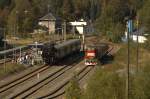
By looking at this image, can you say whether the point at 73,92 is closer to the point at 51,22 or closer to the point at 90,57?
the point at 90,57

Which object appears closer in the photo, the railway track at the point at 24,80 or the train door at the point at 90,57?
the railway track at the point at 24,80

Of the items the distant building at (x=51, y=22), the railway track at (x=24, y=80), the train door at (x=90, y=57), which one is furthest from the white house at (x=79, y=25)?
the railway track at (x=24, y=80)

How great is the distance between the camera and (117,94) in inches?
872

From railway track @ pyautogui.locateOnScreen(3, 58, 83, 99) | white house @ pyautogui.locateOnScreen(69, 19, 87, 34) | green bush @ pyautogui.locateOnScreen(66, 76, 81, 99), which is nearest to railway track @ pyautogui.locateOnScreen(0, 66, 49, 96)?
railway track @ pyautogui.locateOnScreen(3, 58, 83, 99)

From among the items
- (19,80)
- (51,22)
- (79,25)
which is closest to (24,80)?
(19,80)

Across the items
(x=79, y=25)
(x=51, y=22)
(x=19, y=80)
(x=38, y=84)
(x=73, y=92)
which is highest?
(x=51, y=22)

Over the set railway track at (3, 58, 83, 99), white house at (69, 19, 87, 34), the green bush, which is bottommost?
railway track at (3, 58, 83, 99)

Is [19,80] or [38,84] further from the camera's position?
[19,80]

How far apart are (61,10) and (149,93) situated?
107 metres

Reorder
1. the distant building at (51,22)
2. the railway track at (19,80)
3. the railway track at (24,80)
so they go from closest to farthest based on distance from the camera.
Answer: the railway track at (24,80)
the railway track at (19,80)
the distant building at (51,22)

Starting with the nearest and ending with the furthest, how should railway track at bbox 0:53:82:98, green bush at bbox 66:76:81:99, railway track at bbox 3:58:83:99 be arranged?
1. green bush at bbox 66:76:81:99
2. railway track at bbox 3:58:83:99
3. railway track at bbox 0:53:82:98

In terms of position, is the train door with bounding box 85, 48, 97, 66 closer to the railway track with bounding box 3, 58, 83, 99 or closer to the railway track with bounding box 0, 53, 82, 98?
the railway track with bounding box 3, 58, 83, 99

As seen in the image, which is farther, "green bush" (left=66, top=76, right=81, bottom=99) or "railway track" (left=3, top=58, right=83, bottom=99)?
"railway track" (left=3, top=58, right=83, bottom=99)

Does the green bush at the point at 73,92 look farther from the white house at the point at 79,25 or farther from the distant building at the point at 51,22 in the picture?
the white house at the point at 79,25
